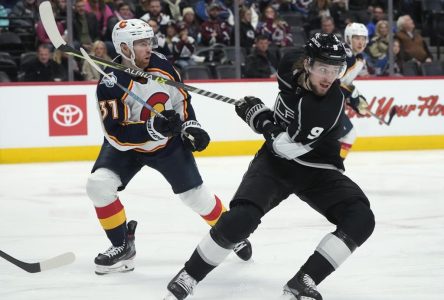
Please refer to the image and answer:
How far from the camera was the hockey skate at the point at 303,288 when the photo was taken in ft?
10.0

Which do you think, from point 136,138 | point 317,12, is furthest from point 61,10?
point 136,138

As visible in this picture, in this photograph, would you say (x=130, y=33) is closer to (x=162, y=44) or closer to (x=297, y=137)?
(x=297, y=137)

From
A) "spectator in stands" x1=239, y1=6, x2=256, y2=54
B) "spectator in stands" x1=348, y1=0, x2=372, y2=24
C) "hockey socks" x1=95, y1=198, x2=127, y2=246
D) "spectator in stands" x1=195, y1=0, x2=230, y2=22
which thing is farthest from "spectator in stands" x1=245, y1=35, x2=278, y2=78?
"hockey socks" x1=95, y1=198, x2=127, y2=246

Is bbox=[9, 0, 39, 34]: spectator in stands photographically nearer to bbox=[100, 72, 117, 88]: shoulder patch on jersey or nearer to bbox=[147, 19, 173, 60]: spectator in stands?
bbox=[147, 19, 173, 60]: spectator in stands

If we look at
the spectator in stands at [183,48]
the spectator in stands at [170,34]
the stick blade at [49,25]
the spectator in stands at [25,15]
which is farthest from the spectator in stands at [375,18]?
the stick blade at [49,25]

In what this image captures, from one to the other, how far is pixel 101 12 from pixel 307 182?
6.02 meters

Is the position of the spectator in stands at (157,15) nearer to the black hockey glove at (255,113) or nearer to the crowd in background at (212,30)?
the crowd in background at (212,30)

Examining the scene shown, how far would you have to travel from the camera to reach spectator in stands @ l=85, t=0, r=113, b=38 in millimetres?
8828

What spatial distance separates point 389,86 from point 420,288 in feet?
19.3

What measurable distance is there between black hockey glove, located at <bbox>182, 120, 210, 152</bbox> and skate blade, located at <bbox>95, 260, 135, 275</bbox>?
21.0 inches

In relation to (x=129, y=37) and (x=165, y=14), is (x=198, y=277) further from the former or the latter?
(x=165, y=14)

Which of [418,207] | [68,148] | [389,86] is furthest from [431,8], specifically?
[418,207]

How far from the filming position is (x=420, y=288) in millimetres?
3367

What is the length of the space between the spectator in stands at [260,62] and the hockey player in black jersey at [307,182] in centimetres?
583
